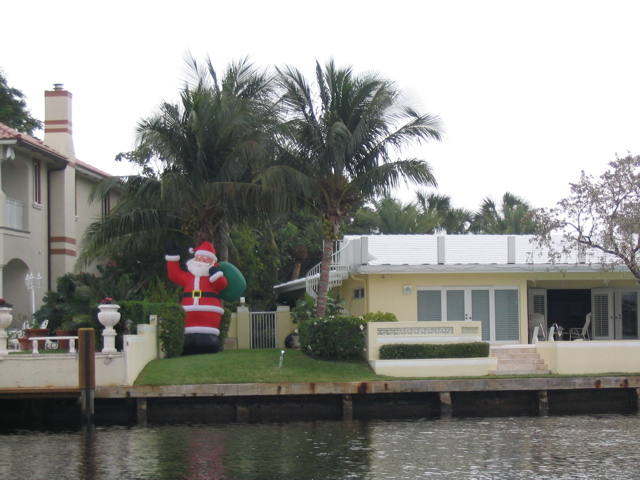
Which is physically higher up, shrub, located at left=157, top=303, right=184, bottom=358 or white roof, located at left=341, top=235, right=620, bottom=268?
white roof, located at left=341, top=235, right=620, bottom=268

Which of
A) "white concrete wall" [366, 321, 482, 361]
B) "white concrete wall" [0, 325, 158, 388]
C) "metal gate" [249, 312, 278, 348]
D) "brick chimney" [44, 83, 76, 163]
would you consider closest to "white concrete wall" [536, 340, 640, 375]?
"white concrete wall" [366, 321, 482, 361]

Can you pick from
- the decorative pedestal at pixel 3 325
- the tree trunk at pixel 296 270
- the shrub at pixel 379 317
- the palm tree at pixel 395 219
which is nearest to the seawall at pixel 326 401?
the decorative pedestal at pixel 3 325

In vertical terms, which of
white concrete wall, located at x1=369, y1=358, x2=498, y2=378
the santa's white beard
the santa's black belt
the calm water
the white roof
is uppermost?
the white roof

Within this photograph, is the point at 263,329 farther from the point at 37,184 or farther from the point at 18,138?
the point at 18,138

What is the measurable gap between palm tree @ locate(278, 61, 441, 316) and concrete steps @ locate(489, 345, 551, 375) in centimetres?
528

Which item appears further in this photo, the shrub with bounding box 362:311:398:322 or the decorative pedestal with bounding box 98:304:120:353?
the shrub with bounding box 362:311:398:322

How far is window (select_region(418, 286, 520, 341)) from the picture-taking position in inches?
1096

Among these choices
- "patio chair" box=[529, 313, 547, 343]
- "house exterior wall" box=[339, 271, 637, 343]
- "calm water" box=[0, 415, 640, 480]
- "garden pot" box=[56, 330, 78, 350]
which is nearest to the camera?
"calm water" box=[0, 415, 640, 480]

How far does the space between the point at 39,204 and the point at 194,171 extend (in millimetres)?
7204

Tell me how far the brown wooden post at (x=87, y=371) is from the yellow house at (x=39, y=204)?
740 centimetres

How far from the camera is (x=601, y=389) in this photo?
2330cm

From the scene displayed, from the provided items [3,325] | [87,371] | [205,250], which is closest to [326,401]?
[87,371]

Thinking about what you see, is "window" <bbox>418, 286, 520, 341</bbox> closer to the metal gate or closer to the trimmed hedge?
the trimmed hedge

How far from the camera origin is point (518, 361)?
24797mm
